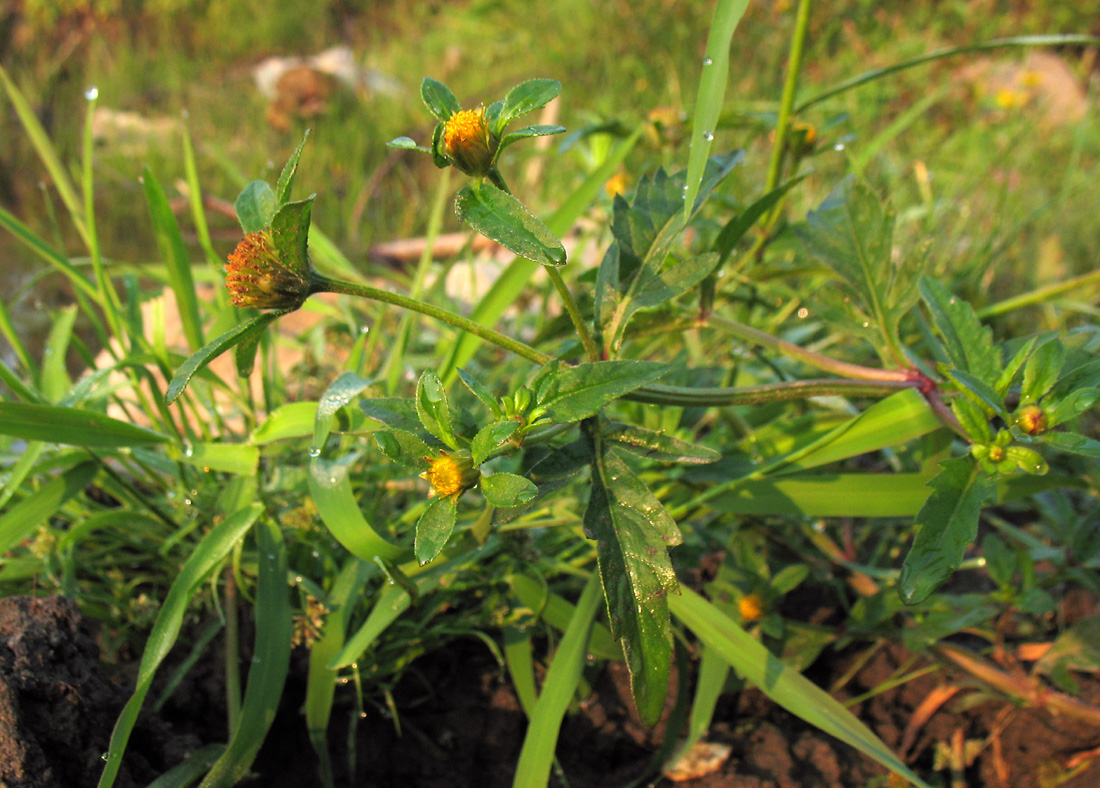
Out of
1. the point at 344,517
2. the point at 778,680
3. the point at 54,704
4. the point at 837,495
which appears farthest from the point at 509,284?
the point at 54,704

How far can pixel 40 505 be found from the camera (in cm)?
102

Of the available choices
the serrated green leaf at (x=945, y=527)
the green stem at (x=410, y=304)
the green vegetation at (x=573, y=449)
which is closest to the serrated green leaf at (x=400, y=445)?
the green vegetation at (x=573, y=449)

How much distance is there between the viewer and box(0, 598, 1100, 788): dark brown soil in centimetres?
109

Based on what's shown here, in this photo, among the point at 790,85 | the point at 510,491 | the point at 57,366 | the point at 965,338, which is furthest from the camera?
the point at 57,366

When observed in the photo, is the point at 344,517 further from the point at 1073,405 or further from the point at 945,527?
the point at 1073,405

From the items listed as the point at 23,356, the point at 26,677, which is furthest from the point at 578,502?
the point at 23,356

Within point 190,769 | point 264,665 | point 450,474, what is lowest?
point 190,769

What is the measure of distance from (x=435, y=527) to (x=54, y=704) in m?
0.53

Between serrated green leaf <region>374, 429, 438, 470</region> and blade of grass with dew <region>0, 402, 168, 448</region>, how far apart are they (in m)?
0.48

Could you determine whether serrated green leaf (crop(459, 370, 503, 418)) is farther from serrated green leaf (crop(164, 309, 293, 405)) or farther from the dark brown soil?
the dark brown soil

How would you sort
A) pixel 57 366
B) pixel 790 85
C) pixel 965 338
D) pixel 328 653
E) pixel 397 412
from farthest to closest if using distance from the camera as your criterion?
pixel 57 366 < pixel 790 85 < pixel 328 653 < pixel 965 338 < pixel 397 412

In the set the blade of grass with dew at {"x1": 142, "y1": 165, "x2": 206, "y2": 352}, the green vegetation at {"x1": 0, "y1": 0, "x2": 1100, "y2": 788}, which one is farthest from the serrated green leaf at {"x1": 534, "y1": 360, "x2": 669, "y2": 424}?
the blade of grass with dew at {"x1": 142, "y1": 165, "x2": 206, "y2": 352}

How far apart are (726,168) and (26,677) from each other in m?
0.96

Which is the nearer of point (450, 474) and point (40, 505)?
point (450, 474)
